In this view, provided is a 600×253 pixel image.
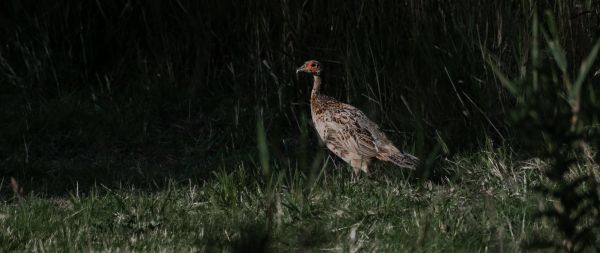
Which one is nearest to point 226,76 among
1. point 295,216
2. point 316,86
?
point 316,86

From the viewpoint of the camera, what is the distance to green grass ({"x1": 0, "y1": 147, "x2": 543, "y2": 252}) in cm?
417

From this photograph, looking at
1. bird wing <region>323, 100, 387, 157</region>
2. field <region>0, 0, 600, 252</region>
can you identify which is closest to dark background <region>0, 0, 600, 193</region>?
field <region>0, 0, 600, 252</region>

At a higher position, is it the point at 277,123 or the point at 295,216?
the point at 295,216

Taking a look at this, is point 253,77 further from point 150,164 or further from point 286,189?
point 286,189

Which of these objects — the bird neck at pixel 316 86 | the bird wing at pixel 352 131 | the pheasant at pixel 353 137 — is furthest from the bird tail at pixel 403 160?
the bird neck at pixel 316 86

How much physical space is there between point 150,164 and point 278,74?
1.21 meters

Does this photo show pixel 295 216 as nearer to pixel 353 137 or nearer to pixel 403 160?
pixel 403 160

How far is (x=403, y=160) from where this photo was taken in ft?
18.1

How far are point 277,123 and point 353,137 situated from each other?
119 cm

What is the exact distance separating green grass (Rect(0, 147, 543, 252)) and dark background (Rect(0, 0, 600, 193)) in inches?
17.0

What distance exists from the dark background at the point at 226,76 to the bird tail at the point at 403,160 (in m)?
0.16

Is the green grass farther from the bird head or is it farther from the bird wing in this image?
the bird head

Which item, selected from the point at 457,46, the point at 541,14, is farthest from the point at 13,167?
the point at 541,14

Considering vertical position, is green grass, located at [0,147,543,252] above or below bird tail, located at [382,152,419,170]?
above
